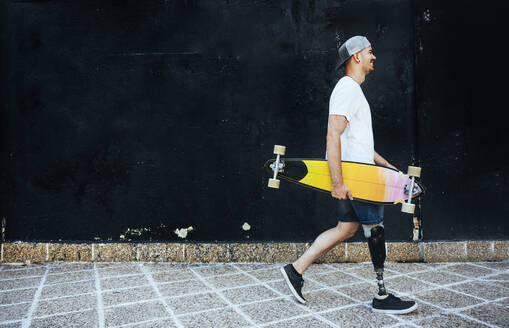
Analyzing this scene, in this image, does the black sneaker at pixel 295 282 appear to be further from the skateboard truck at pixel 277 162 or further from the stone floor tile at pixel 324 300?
the skateboard truck at pixel 277 162

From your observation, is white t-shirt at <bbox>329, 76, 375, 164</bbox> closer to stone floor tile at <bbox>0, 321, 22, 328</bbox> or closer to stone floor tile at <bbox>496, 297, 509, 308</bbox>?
stone floor tile at <bbox>496, 297, 509, 308</bbox>

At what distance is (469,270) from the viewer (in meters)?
4.14

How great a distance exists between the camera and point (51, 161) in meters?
4.77

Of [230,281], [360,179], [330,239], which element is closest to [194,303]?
[230,281]

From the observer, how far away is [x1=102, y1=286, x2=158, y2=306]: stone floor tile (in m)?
3.27

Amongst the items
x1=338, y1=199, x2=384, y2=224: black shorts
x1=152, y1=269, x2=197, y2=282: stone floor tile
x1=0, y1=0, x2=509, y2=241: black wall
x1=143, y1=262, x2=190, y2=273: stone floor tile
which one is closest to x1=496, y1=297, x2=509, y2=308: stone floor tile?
x1=338, y1=199, x2=384, y2=224: black shorts

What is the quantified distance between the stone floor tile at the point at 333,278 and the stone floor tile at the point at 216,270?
0.91 metres

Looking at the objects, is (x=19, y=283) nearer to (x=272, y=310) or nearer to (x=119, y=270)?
A: (x=119, y=270)

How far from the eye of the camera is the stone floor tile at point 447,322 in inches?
105

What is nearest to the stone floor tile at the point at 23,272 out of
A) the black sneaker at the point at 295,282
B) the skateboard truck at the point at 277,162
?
the black sneaker at the point at 295,282

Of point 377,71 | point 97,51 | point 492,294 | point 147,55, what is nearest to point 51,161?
point 97,51

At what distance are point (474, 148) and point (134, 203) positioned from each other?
4.38 m

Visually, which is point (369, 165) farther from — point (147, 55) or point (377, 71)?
point (147, 55)

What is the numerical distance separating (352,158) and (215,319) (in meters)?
1.67
